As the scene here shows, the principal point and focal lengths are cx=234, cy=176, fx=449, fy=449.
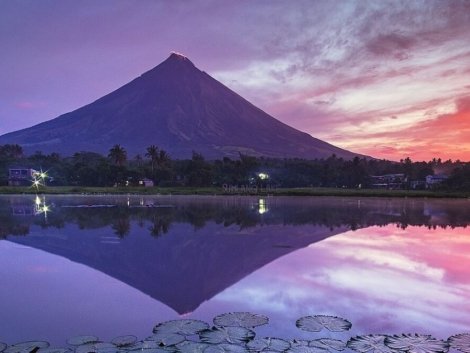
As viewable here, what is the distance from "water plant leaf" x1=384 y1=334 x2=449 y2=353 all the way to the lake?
0.54 m

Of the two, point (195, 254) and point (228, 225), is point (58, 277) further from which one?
point (228, 225)

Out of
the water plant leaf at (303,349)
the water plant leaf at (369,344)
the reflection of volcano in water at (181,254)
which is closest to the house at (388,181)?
the reflection of volcano in water at (181,254)

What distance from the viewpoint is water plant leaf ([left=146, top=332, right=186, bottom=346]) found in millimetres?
6000

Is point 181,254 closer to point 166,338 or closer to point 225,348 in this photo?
point 166,338

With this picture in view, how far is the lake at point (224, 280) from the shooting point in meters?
7.32

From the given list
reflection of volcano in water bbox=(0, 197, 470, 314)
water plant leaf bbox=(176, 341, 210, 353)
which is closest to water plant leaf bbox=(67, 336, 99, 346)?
water plant leaf bbox=(176, 341, 210, 353)

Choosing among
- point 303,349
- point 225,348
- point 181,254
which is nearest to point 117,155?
point 181,254

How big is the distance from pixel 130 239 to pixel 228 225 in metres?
6.24

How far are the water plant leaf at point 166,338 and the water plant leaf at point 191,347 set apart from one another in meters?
0.13

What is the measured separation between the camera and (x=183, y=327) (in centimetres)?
664

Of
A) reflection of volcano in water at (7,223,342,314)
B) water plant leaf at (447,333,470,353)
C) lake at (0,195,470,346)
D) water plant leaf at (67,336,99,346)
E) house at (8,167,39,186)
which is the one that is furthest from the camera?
house at (8,167,39,186)

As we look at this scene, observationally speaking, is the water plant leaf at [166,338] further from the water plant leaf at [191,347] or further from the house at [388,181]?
the house at [388,181]

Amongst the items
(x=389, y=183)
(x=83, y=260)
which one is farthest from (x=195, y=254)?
(x=389, y=183)

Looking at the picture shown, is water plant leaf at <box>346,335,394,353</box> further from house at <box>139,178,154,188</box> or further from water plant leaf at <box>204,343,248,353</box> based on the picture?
house at <box>139,178,154,188</box>
